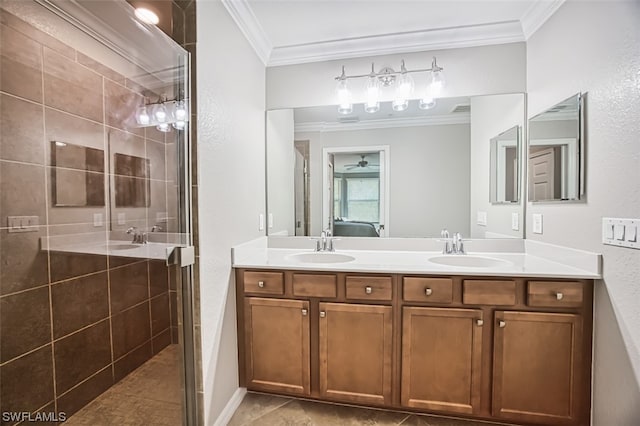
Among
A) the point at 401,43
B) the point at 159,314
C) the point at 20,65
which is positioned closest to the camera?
the point at 20,65

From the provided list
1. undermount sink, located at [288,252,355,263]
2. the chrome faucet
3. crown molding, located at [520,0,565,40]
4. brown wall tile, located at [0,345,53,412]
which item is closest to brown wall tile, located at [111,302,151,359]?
brown wall tile, located at [0,345,53,412]

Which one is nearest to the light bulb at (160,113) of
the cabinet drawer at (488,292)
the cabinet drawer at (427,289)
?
the cabinet drawer at (427,289)

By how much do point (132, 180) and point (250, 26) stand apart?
4.07ft

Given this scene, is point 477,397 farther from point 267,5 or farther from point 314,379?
point 267,5

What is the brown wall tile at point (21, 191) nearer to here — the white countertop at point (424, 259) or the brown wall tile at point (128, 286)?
the brown wall tile at point (128, 286)

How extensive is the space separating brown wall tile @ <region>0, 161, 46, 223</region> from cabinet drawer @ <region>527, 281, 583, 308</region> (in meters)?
2.47

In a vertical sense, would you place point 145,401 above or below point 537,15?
below

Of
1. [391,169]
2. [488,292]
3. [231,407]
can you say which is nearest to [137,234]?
[231,407]

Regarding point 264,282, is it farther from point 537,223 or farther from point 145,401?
point 537,223

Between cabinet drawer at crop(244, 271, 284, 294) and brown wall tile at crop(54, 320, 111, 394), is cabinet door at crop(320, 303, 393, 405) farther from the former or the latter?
brown wall tile at crop(54, 320, 111, 394)

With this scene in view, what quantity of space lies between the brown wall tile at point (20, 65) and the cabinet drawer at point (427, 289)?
207cm

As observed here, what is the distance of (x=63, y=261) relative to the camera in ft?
4.83

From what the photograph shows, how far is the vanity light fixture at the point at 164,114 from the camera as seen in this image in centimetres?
145

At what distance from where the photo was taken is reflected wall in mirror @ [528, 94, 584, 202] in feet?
5.22
